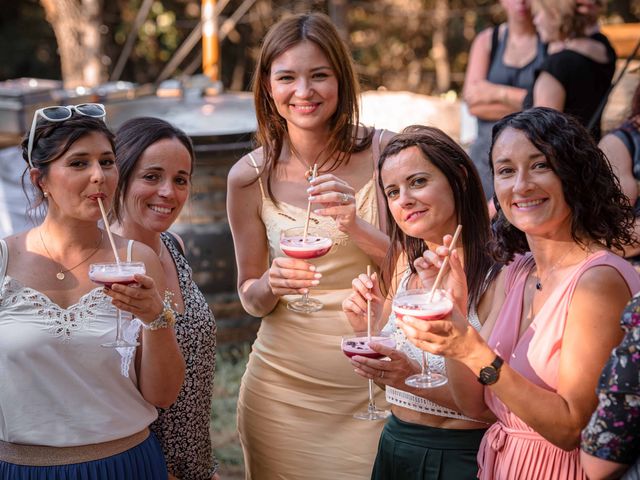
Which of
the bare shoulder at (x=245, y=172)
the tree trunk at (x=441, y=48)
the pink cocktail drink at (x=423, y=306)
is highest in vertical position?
the pink cocktail drink at (x=423, y=306)

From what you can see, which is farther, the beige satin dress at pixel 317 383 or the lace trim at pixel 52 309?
the beige satin dress at pixel 317 383

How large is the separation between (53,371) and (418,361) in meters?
1.10

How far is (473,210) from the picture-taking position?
297 cm

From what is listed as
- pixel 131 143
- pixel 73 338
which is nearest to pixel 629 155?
pixel 131 143

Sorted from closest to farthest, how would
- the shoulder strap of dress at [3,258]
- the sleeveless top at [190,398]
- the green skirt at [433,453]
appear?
the green skirt at [433,453], the shoulder strap of dress at [3,258], the sleeveless top at [190,398]

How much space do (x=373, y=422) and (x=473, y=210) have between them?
103cm

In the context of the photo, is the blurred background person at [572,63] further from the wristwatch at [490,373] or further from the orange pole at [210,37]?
the orange pole at [210,37]

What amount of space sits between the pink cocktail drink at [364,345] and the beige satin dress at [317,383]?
78 centimetres

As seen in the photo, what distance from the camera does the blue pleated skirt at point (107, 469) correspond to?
2822mm

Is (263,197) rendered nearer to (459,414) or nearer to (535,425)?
(459,414)

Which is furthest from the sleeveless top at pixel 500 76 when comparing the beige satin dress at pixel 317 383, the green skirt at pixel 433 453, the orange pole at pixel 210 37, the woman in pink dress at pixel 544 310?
the orange pole at pixel 210 37

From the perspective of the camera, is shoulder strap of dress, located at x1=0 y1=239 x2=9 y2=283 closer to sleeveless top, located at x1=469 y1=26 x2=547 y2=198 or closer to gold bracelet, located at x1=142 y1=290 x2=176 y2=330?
gold bracelet, located at x1=142 y1=290 x2=176 y2=330

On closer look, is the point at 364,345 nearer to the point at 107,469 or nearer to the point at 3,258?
the point at 107,469

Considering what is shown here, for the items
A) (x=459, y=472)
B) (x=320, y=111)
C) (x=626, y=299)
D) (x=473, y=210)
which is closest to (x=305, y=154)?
(x=320, y=111)
